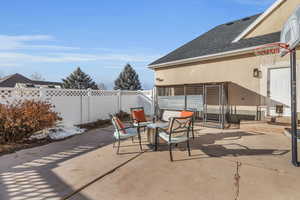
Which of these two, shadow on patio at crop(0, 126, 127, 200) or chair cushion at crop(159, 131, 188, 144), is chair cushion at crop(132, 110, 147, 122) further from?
chair cushion at crop(159, 131, 188, 144)

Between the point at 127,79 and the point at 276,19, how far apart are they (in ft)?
67.9

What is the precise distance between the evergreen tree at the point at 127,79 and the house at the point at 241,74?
16.7 metres

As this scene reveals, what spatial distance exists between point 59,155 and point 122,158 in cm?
170

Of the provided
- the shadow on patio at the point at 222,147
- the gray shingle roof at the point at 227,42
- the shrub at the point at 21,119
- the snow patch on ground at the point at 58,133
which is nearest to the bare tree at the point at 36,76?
the gray shingle roof at the point at 227,42

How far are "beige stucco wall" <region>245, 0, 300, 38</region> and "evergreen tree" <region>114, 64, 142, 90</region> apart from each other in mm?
19451

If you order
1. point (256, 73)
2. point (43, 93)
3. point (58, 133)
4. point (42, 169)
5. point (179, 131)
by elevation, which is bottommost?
point (42, 169)

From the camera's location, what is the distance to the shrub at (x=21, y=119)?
495 centimetres

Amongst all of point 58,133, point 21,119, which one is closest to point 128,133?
point 58,133

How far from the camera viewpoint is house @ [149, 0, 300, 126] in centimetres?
688

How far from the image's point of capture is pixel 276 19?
24.7 feet

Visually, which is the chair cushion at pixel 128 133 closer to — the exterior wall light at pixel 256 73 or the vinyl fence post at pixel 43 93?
the vinyl fence post at pixel 43 93

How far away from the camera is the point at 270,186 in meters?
2.60

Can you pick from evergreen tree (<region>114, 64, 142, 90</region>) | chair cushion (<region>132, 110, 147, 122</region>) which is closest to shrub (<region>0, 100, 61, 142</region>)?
chair cushion (<region>132, 110, 147, 122</region>)

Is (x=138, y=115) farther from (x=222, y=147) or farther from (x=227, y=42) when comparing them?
(x=227, y=42)
